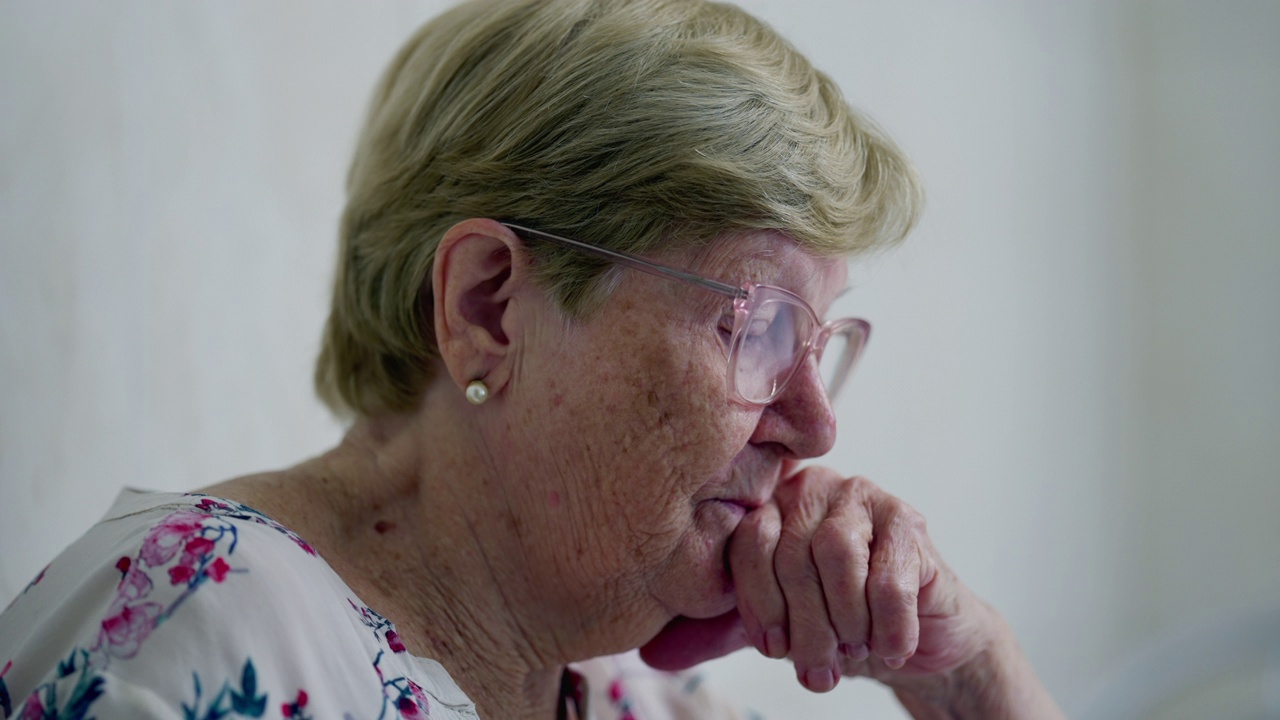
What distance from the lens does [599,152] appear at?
1106 millimetres

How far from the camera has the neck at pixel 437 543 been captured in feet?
3.76

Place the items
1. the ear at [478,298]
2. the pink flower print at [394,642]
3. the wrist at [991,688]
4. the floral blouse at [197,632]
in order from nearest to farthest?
the floral blouse at [197,632], the pink flower print at [394,642], the ear at [478,298], the wrist at [991,688]

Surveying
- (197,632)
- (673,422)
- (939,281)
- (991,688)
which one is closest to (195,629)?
(197,632)

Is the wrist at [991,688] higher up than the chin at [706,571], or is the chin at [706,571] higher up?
the chin at [706,571]

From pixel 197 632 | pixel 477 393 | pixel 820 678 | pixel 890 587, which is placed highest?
pixel 477 393

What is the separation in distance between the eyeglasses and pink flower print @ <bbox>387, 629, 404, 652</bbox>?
42cm

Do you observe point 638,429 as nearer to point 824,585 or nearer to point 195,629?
point 824,585

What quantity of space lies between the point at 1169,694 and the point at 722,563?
71.9 inches

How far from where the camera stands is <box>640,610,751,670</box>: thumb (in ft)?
4.40

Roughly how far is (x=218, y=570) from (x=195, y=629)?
6 cm

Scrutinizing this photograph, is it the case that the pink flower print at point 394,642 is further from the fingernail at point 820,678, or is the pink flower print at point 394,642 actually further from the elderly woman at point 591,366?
the fingernail at point 820,678

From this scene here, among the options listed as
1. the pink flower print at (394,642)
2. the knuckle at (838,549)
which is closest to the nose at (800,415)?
the knuckle at (838,549)

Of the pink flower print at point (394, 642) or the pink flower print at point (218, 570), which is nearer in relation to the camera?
the pink flower print at point (218, 570)

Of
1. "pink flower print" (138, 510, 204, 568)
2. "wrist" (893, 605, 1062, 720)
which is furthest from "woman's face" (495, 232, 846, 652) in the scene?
"wrist" (893, 605, 1062, 720)
